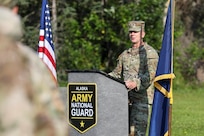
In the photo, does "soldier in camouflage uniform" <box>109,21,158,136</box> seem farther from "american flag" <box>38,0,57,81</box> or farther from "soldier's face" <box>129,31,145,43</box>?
"american flag" <box>38,0,57,81</box>

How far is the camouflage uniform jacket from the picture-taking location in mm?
9758

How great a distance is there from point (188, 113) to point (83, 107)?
8868mm

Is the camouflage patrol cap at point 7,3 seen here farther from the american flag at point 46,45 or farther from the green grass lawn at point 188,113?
the green grass lawn at point 188,113

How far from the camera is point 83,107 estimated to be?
30.6 ft

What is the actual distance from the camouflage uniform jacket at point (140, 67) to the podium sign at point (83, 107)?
2.00 feet

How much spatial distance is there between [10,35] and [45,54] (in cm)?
738

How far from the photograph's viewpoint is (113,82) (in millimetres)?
9312

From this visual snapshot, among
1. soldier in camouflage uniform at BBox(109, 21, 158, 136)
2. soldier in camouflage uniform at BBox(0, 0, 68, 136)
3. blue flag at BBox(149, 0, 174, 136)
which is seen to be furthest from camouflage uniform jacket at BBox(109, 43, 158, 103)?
soldier in camouflage uniform at BBox(0, 0, 68, 136)

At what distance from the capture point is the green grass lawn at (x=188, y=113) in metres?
14.6

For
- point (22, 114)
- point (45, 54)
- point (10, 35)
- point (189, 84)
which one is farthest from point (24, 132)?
point (189, 84)

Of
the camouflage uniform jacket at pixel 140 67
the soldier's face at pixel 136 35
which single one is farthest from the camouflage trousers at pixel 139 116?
the soldier's face at pixel 136 35

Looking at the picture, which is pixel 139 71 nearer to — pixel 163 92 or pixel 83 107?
pixel 163 92

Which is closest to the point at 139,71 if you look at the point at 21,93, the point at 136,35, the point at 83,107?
the point at 136,35

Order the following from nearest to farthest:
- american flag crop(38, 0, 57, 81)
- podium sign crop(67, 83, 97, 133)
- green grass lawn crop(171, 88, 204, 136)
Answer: podium sign crop(67, 83, 97, 133)
american flag crop(38, 0, 57, 81)
green grass lawn crop(171, 88, 204, 136)
